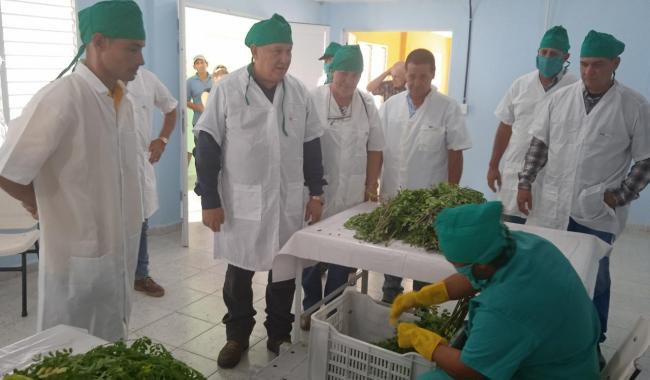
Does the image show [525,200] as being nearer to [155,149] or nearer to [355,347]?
[355,347]

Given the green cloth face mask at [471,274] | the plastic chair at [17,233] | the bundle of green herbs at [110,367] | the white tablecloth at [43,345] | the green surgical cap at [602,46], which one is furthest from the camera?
the plastic chair at [17,233]

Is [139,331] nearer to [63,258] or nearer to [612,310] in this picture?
[63,258]

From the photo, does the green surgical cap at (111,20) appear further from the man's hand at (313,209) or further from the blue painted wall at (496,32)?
the blue painted wall at (496,32)

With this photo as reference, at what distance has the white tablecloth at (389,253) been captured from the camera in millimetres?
1983

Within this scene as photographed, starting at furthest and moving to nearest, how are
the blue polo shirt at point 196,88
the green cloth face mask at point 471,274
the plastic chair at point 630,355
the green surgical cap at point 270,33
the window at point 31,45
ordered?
the blue polo shirt at point 196,88, the window at point 31,45, the green surgical cap at point 270,33, the green cloth face mask at point 471,274, the plastic chair at point 630,355

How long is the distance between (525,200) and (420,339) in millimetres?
1568

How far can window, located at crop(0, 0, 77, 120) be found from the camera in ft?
11.4

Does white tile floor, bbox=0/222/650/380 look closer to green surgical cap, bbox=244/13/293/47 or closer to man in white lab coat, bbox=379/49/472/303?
man in white lab coat, bbox=379/49/472/303

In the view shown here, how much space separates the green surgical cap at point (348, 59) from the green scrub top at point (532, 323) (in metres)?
1.68

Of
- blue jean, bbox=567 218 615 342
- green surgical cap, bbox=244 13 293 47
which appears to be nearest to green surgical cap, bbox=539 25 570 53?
blue jean, bbox=567 218 615 342

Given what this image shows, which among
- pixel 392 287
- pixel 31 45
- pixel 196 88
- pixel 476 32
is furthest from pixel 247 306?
pixel 476 32

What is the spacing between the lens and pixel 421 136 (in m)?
3.14

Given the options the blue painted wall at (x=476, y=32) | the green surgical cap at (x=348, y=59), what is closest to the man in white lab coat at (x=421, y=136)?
the green surgical cap at (x=348, y=59)

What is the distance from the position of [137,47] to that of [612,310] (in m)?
3.49
